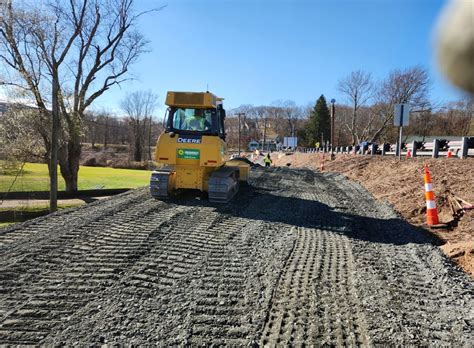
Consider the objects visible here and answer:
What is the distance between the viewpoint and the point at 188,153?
8609 mm

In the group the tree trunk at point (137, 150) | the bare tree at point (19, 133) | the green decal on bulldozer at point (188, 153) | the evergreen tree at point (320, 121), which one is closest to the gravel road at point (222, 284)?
the green decal on bulldozer at point (188, 153)

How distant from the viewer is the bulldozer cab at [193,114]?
8.81 meters

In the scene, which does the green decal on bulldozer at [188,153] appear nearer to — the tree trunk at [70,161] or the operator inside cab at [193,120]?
the operator inside cab at [193,120]

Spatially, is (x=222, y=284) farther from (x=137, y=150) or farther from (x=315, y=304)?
(x=137, y=150)

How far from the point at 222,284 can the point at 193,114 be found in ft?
19.7

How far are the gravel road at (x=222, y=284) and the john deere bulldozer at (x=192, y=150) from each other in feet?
6.46

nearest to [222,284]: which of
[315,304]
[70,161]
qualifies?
[315,304]

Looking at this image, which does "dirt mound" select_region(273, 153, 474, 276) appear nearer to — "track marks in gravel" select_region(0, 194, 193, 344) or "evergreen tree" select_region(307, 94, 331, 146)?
"track marks in gravel" select_region(0, 194, 193, 344)

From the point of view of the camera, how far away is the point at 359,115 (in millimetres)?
59000

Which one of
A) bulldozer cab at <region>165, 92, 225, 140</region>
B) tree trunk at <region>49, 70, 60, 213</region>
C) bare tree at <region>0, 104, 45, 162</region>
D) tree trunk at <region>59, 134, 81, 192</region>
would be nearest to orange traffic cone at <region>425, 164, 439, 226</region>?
bulldozer cab at <region>165, 92, 225, 140</region>

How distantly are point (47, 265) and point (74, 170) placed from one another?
21.6 m

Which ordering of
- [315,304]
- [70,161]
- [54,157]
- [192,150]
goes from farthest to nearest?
[70,161] < [54,157] < [192,150] < [315,304]

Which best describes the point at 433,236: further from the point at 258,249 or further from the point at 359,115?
the point at 359,115

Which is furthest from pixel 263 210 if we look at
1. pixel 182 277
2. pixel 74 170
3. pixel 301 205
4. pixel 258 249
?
pixel 74 170
